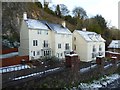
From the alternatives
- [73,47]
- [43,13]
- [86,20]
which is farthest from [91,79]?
[86,20]

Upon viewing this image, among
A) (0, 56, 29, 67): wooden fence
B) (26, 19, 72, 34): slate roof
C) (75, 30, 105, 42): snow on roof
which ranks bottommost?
(0, 56, 29, 67): wooden fence

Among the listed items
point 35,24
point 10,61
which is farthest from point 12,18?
point 10,61

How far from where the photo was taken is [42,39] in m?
33.5

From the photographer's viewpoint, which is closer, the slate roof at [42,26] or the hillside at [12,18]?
the slate roof at [42,26]

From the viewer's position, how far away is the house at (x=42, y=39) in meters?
31.6

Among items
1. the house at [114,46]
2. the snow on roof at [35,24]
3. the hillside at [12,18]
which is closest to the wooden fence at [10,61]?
the snow on roof at [35,24]

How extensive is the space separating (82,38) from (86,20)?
19.4 m

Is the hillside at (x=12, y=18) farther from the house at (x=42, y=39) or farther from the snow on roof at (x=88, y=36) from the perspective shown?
the snow on roof at (x=88, y=36)

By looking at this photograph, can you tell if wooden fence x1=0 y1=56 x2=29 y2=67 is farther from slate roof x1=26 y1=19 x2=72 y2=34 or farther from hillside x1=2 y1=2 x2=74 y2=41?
hillside x1=2 y1=2 x2=74 y2=41

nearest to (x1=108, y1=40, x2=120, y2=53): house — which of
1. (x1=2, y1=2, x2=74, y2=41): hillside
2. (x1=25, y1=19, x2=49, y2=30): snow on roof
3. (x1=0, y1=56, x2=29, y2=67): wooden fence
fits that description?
(x1=2, y1=2, x2=74, y2=41): hillside

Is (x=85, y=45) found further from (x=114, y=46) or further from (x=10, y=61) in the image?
(x=10, y=61)

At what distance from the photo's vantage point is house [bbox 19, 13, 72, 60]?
31.6 meters

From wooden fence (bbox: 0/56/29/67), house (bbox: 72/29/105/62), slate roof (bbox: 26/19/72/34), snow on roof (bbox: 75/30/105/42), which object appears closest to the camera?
wooden fence (bbox: 0/56/29/67)

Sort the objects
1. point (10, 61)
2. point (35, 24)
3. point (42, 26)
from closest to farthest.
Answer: point (10, 61) → point (35, 24) → point (42, 26)
